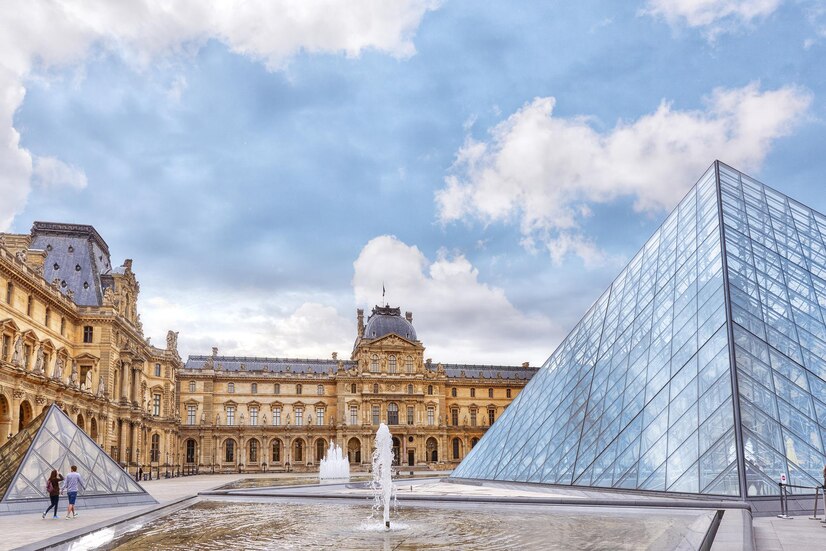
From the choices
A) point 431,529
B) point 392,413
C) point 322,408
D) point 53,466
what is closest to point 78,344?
point 53,466

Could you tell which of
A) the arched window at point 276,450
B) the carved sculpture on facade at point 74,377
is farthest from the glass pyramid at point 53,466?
the arched window at point 276,450

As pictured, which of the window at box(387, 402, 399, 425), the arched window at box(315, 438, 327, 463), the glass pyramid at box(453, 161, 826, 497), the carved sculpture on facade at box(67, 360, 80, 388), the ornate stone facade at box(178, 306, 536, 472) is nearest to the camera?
the glass pyramid at box(453, 161, 826, 497)

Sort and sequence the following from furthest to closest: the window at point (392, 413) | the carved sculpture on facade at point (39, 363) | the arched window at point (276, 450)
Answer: the window at point (392, 413) → the arched window at point (276, 450) → the carved sculpture on facade at point (39, 363)

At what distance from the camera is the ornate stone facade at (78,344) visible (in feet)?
106

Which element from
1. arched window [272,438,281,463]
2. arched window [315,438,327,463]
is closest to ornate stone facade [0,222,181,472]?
arched window [272,438,281,463]

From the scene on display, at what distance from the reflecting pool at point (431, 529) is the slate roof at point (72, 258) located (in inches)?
1326

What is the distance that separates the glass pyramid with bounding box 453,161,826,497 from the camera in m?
15.4

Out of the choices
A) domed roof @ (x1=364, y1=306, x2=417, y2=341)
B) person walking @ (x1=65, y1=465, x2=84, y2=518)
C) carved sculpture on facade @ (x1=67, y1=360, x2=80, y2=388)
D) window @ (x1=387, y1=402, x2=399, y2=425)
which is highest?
domed roof @ (x1=364, y1=306, x2=417, y2=341)

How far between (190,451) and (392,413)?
21438mm

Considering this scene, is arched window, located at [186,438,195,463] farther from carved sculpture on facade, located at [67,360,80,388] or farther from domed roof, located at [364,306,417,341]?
carved sculpture on facade, located at [67,360,80,388]

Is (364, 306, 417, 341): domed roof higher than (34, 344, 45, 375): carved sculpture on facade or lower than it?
higher

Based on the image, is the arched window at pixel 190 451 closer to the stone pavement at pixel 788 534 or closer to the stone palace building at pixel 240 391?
the stone palace building at pixel 240 391

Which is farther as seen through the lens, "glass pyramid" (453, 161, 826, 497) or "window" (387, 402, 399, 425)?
"window" (387, 402, 399, 425)

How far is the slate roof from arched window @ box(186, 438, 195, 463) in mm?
30086
